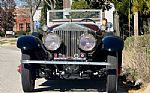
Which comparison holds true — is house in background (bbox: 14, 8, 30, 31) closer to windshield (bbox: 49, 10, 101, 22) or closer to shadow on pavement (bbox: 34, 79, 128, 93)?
windshield (bbox: 49, 10, 101, 22)

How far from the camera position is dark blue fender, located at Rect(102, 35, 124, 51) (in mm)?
9625

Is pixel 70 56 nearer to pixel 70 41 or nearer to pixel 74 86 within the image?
pixel 70 41

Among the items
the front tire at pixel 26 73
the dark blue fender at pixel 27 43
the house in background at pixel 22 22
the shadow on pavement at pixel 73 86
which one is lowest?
the house in background at pixel 22 22

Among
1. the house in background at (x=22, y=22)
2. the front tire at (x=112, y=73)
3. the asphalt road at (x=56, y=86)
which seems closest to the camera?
the front tire at (x=112, y=73)

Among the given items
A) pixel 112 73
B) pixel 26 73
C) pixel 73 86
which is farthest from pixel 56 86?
pixel 112 73

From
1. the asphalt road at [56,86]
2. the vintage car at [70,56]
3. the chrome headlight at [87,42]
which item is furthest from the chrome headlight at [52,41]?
the asphalt road at [56,86]

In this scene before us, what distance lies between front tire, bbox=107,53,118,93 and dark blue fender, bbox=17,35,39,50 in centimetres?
168

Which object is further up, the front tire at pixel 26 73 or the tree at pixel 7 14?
the front tire at pixel 26 73

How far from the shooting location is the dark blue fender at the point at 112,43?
9625 mm

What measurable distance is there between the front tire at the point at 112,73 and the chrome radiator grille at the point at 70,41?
815 millimetres

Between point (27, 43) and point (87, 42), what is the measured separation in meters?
1.35

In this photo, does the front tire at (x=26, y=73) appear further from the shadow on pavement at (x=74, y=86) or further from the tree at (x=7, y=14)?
the tree at (x=7, y=14)

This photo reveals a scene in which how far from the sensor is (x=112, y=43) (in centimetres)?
970

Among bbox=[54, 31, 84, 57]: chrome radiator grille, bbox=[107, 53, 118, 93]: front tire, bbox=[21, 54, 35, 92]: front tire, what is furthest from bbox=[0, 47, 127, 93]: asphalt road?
bbox=[54, 31, 84, 57]: chrome radiator grille
